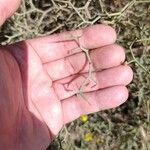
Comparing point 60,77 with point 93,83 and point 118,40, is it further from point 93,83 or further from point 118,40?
point 118,40

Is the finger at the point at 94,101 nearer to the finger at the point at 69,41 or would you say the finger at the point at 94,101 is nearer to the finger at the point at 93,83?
the finger at the point at 93,83

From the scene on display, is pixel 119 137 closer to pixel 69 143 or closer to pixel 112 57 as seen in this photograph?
pixel 69 143

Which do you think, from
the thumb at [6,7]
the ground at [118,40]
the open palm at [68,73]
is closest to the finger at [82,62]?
the open palm at [68,73]

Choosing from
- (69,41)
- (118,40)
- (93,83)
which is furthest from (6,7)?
(118,40)

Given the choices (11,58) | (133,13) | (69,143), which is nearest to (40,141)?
(11,58)

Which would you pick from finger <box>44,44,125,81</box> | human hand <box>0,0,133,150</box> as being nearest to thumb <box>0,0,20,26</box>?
human hand <box>0,0,133,150</box>

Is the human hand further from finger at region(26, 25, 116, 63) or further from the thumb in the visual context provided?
the thumb
